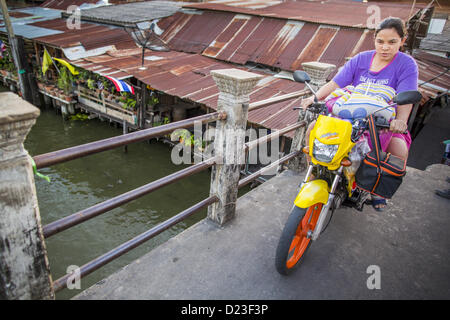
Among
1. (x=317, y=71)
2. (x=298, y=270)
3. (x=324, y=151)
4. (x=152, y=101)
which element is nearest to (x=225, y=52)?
(x=152, y=101)

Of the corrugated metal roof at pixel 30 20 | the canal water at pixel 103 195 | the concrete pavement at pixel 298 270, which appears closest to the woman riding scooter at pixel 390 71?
the concrete pavement at pixel 298 270

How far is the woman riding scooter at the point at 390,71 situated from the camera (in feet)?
7.84

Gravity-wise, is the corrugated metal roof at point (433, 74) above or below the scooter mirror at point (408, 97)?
below

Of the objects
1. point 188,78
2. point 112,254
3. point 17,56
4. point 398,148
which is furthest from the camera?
point 17,56

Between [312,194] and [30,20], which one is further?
[30,20]

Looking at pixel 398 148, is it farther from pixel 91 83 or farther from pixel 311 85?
pixel 91 83

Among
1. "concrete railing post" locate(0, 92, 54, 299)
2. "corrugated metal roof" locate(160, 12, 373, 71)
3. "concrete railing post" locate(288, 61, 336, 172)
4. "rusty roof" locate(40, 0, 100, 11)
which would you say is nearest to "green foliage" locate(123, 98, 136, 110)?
"corrugated metal roof" locate(160, 12, 373, 71)

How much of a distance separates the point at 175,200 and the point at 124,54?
23.0 feet

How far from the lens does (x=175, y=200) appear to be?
9891 mm

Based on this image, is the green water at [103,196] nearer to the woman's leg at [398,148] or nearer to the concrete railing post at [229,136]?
the concrete railing post at [229,136]

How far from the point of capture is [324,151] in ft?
6.97

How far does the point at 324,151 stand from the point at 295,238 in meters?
0.75

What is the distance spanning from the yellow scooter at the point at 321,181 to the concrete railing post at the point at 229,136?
1.95 feet

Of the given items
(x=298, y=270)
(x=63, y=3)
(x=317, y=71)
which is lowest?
(x=298, y=270)
